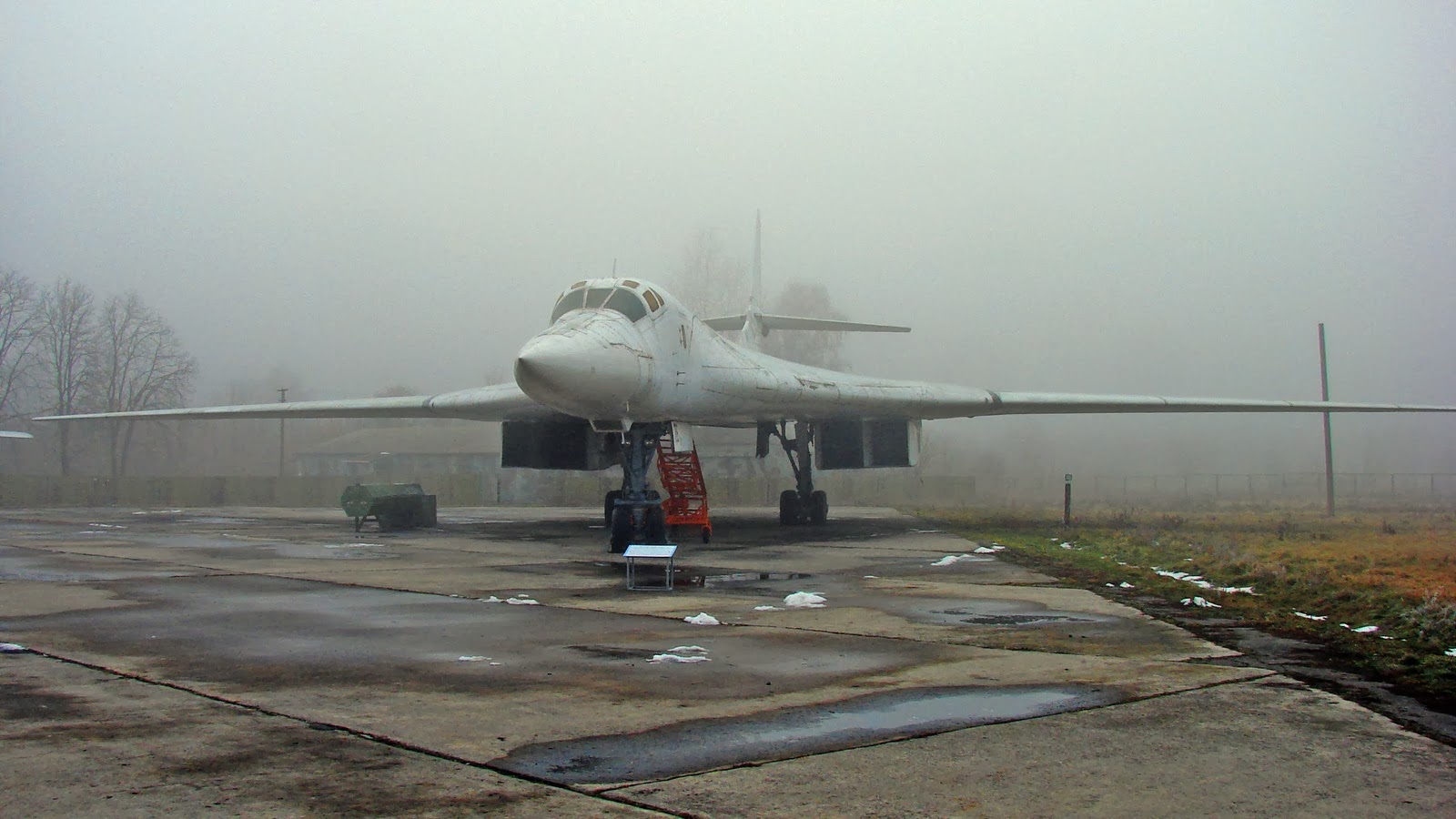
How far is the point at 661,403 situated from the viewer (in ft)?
51.4

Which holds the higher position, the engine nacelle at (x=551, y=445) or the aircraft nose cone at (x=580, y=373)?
the aircraft nose cone at (x=580, y=373)

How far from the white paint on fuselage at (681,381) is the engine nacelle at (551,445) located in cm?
248

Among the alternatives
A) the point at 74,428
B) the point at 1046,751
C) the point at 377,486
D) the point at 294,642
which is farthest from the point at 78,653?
the point at 74,428

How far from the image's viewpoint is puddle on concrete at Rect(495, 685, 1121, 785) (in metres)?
4.11

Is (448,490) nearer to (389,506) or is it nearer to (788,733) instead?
(389,506)

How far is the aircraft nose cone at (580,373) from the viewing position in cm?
1327

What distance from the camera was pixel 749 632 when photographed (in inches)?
304

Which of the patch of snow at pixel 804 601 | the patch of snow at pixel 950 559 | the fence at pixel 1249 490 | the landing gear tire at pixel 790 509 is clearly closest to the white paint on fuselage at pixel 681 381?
the landing gear tire at pixel 790 509

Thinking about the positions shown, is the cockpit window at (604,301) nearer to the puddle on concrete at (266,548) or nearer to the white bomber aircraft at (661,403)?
the white bomber aircraft at (661,403)

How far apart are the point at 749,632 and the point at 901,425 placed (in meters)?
14.5

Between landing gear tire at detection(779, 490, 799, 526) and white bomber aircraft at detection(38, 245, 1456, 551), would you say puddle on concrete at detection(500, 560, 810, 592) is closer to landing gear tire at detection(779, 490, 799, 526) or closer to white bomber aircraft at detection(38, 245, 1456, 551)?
white bomber aircraft at detection(38, 245, 1456, 551)

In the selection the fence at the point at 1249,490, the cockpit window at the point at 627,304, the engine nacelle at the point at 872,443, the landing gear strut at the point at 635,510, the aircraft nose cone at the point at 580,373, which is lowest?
the fence at the point at 1249,490

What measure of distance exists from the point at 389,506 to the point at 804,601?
13.2 metres

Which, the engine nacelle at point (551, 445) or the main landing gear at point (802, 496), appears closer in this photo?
the engine nacelle at point (551, 445)
